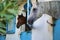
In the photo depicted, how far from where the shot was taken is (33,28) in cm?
127

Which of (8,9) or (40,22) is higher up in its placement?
(8,9)

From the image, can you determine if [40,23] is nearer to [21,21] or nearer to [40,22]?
[40,22]

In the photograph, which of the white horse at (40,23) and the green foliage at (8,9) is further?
the green foliage at (8,9)

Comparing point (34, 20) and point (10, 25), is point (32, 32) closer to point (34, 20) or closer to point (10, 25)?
point (34, 20)

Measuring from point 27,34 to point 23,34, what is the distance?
1.5 inches

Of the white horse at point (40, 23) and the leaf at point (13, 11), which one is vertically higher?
the leaf at point (13, 11)

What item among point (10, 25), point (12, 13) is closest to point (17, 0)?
point (12, 13)

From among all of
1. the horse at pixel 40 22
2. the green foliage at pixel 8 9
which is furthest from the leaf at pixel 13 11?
the horse at pixel 40 22

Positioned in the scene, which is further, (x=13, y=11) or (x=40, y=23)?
(x=13, y=11)

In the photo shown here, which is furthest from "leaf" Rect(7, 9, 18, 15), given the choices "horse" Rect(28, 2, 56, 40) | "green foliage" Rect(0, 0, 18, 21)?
"horse" Rect(28, 2, 56, 40)

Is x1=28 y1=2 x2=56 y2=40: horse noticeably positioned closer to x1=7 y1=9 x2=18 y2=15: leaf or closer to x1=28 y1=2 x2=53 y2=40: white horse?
x1=28 y1=2 x2=53 y2=40: white horse

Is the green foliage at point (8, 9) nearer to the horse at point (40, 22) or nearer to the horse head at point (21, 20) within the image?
the horse head at point (21, 20)

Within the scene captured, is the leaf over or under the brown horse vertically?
over

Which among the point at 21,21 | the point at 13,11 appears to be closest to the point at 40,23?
the point at 21,21
